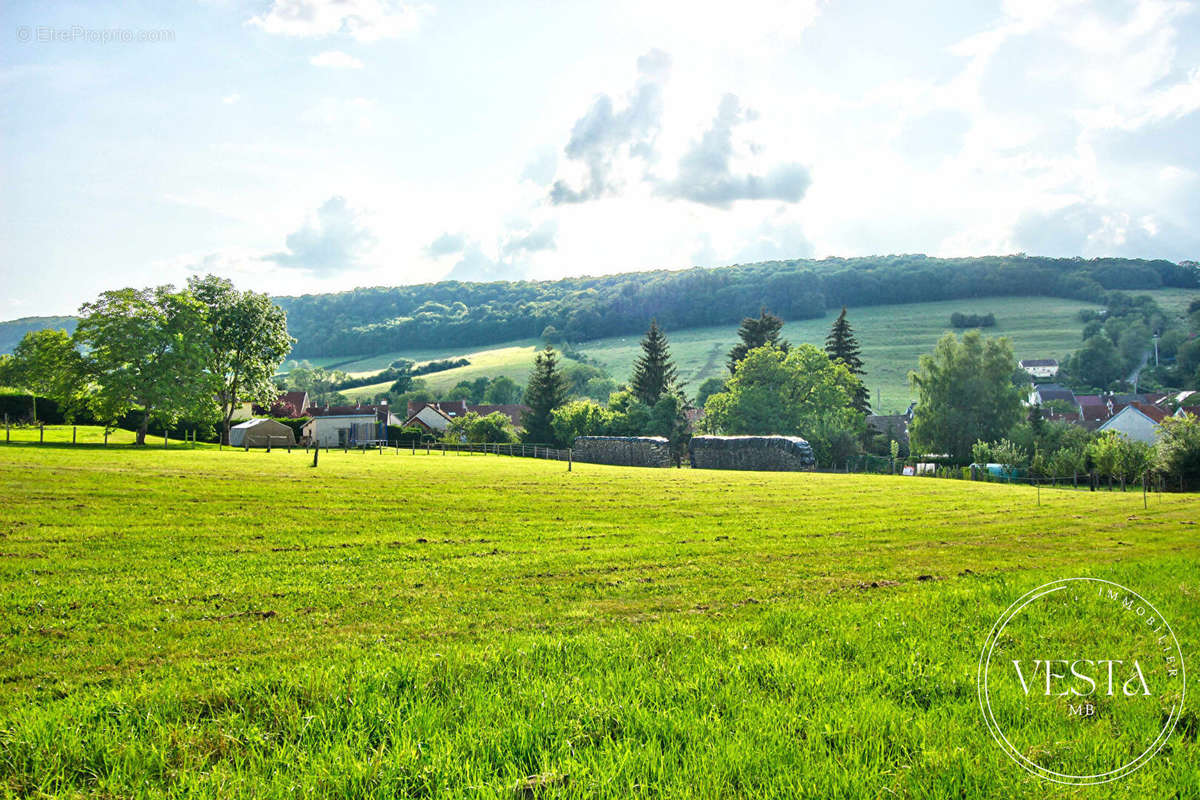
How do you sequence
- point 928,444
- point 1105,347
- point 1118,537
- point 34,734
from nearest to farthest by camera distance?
1. point 34,734
2. point 1118,537
3. point 928,444
4. point 1105,347

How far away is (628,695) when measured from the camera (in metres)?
4.60

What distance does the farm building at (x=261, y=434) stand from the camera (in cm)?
6850

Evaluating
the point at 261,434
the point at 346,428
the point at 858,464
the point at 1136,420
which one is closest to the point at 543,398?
the point at 261,434

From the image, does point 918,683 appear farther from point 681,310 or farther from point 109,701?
point 681,310

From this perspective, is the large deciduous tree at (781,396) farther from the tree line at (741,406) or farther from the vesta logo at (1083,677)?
the vesta logo at (1083,677)

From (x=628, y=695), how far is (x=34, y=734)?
3534 mm

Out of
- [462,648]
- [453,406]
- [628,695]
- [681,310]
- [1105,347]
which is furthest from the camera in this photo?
[681,310]

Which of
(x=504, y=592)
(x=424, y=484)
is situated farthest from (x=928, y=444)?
(x=504, y=592)

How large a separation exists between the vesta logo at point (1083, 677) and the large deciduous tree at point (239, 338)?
240 feet

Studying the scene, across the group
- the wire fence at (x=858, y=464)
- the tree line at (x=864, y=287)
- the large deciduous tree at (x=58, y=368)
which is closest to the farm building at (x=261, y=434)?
the wire fence at (x=858, y=464)

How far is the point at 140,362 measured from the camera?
53719 millimetres

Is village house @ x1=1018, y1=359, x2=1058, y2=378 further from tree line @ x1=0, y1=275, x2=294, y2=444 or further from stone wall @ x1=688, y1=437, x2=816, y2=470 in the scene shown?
tree line @ x1=0, y1=275, x2=294, y2=444

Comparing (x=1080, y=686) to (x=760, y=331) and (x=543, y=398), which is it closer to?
(x=543, y=398)

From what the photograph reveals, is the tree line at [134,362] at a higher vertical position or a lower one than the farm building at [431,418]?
higher
